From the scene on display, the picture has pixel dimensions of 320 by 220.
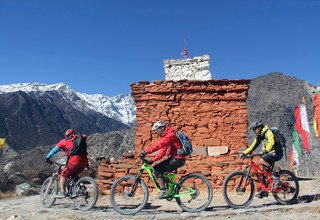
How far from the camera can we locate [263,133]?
7.55m

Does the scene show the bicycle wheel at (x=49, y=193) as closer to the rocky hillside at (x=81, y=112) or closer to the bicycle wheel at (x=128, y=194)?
the bicycle wheel at (x=128, y=194)

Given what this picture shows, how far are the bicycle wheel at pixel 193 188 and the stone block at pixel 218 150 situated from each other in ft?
11.4

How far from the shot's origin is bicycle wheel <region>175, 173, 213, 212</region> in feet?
23.2

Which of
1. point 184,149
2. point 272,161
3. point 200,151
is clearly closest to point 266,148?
point 272,161

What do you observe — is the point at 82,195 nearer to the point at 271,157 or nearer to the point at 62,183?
the point at 62,183

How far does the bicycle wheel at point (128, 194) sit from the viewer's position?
23.3 feet

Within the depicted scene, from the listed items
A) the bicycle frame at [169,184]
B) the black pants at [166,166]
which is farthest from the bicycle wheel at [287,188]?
the black pants at [166,166]

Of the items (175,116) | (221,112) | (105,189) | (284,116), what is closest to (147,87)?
(175,116)

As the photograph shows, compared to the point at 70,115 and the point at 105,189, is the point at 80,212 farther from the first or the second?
the point at 70,115

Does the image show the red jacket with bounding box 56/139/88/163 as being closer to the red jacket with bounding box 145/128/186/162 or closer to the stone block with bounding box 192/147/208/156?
the red jacket with bounding box 145/128/186/162

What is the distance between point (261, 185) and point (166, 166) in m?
1.94

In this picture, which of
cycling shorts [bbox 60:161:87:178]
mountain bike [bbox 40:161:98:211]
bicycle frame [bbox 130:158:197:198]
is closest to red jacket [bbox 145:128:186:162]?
bicycle frame [bbox 130:158:197:198]

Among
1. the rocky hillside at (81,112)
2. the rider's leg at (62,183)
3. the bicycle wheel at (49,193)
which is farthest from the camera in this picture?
the rocky hillside at (81,112)

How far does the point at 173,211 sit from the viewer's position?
7.39 meters
